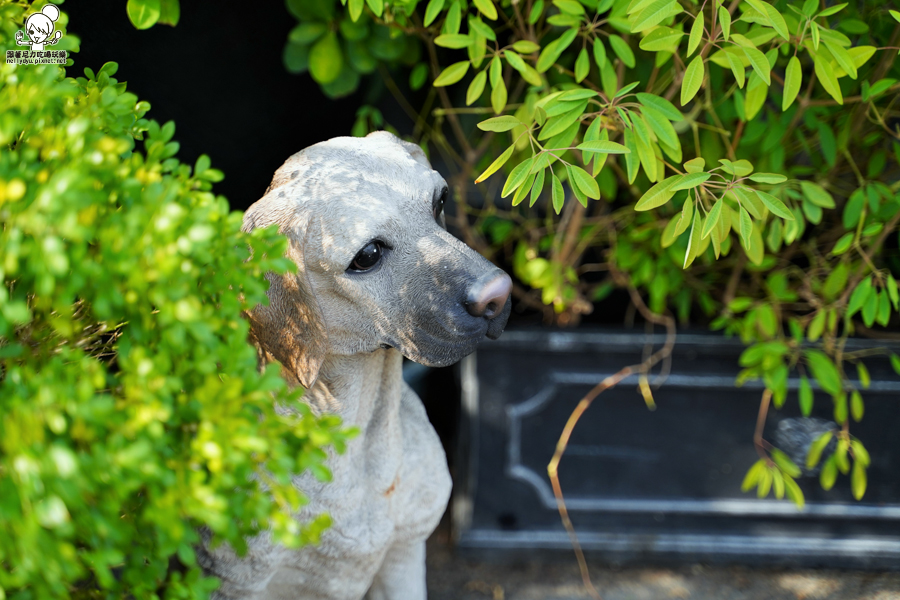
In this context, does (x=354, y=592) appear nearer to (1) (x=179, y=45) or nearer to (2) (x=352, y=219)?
(2) (x=352, y=219)

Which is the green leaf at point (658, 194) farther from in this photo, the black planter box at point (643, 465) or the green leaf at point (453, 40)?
the black planter box at point (643, 465)

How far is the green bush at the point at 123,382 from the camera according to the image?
0.54 m

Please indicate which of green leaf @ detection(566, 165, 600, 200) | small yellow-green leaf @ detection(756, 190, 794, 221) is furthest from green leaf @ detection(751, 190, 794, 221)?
green leaf @ detection(566, 165, 600, 200)

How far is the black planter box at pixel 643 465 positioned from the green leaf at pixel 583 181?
0.81 meters

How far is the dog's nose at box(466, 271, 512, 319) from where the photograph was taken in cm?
82

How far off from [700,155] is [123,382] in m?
1.15

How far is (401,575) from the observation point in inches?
45.6

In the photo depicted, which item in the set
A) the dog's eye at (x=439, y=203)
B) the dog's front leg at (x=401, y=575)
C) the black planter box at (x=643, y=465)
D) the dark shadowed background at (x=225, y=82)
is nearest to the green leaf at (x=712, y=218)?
the dog's eye at (x=439, y=203)

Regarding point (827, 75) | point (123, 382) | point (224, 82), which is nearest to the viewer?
point (123, 382)

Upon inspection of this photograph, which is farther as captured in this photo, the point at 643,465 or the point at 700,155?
the point at 643,465

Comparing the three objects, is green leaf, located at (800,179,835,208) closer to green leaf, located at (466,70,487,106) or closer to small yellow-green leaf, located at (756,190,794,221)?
small yellow-green leaf, located at (756,190,794,221)

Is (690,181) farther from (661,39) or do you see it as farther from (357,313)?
(357,313)

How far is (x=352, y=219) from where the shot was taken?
81cm

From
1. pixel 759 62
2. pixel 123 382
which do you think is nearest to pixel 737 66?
pixel 759 62
